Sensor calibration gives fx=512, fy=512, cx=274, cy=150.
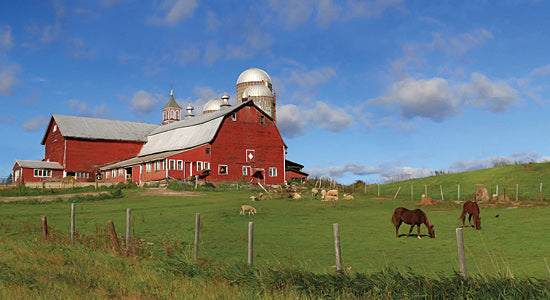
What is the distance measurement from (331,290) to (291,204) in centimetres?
2815

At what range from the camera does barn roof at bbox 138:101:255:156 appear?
205 feet

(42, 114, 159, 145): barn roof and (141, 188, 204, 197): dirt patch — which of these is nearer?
(141, 188, 204, 197): dirt patch

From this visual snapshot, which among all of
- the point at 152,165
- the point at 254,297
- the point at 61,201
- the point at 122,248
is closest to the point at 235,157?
the point at 152,165

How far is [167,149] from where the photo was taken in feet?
224

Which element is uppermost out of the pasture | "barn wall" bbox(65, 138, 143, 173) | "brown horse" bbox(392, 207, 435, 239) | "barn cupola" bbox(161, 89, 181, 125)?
"barn cupola" bbox(161, 89, 181, 125)

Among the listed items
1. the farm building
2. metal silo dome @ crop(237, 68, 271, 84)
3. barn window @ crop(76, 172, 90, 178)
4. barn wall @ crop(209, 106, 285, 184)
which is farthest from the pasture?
metal silo dome @ crop(237, 68, 271, 84)

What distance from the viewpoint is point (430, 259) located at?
1678cm

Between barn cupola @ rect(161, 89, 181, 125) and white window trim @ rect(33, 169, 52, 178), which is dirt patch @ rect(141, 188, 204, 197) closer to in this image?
white window trim @ rect(33, 169, 52, 178)

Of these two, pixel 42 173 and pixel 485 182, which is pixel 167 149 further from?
pixel 485 182

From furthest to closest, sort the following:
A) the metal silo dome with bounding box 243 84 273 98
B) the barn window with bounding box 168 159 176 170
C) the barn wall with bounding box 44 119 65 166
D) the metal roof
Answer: the metal silo dome with bounding box 243 84 273 98
the barn wall with bounding box 44 119 65 166
the metal roof
the barn window with bounding box 168 159 176 170

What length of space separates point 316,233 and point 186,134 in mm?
46836

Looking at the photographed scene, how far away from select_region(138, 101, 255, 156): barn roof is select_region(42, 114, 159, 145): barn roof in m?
2.48

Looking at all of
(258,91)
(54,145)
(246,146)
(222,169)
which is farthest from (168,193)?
(258,91)

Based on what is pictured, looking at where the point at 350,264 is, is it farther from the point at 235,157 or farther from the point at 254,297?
the point at 235,157
